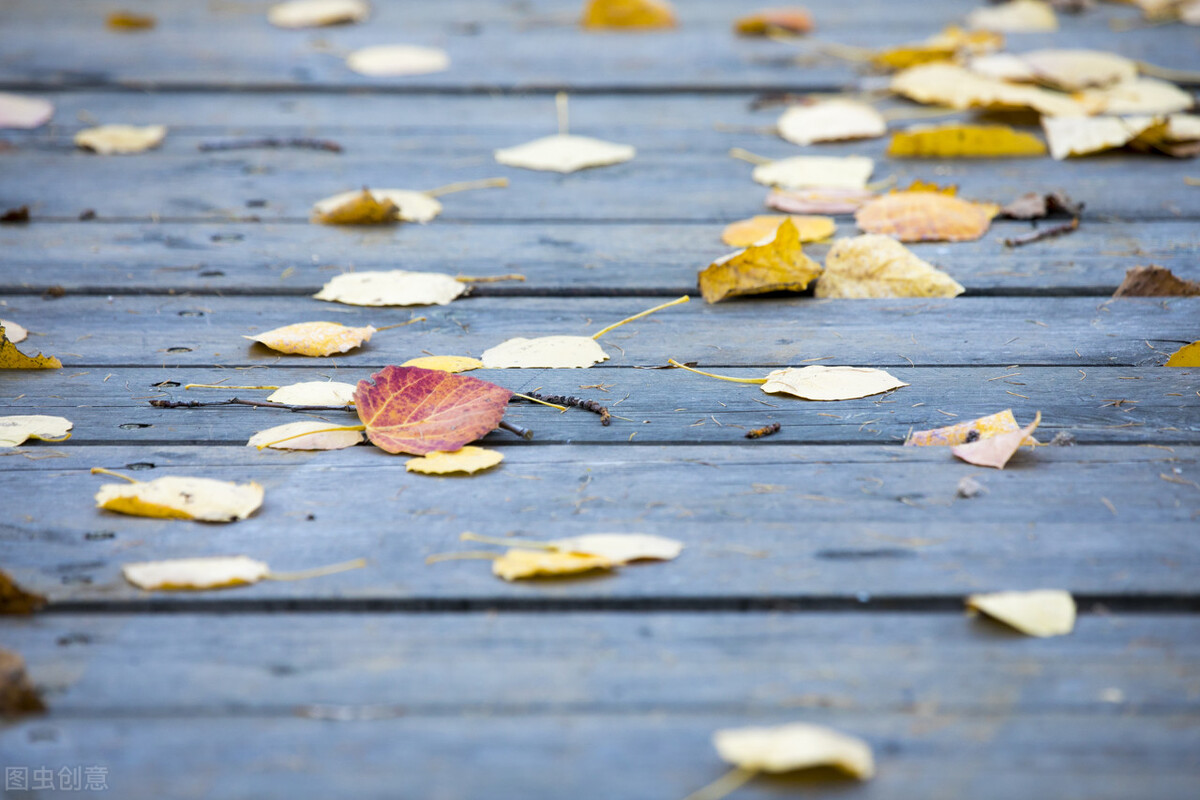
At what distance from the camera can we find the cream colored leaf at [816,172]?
1.64m

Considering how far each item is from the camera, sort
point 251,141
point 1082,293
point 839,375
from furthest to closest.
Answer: point 251,141 < point 1082,293 < point 839,375

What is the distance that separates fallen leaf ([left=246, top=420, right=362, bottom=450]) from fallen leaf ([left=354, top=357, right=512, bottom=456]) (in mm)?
30

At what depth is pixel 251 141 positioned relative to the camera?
183cm

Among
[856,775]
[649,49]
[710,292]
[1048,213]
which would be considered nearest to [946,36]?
[649,49]

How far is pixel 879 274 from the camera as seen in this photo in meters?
1.33

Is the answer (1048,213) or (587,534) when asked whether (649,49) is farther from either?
(587,534)

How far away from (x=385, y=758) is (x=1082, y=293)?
1.10 metres

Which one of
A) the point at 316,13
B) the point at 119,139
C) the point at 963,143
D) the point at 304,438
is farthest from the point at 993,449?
the point at 316,13

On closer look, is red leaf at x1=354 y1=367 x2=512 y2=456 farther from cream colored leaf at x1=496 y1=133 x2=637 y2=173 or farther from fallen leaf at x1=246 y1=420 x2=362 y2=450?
cream colored leaf at x1=496 y1=133 x2=637 y2=173

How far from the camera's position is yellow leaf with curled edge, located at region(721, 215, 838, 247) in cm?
145

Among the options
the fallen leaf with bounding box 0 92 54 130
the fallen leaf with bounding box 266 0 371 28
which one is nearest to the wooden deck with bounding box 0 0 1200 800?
the fallen leaf with bounding box 0 92 54 130

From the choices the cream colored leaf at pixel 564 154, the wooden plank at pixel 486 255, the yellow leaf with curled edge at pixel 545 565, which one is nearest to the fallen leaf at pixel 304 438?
the yellow leaf with curled edge at pixel 545 565

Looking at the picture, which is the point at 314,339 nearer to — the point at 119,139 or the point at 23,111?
the point at 119,139

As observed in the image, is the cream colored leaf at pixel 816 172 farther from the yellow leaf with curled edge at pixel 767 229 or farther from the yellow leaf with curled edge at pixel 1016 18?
the yellow leaf with curled edge at pixel 1016 18
